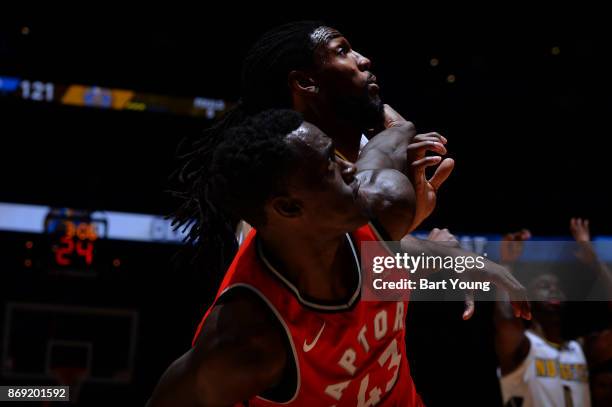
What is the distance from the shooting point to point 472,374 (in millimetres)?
7441

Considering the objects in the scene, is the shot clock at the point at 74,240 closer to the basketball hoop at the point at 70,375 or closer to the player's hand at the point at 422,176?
the basketball hoop at the point at 70,375

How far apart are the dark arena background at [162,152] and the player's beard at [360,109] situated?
5022mm

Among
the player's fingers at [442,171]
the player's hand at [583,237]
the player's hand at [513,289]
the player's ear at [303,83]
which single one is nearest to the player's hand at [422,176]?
the player's fingers at [442,171]

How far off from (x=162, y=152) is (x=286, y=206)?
615cm

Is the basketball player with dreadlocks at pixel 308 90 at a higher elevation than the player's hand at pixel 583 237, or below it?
below

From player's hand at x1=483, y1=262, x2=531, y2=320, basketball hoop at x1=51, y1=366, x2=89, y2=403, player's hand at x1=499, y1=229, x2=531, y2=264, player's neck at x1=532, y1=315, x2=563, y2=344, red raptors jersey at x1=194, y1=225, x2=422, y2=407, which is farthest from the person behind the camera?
basketball hoop at x1=51, y1=366, x2=89, y2=403

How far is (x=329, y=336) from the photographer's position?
5.78 ft

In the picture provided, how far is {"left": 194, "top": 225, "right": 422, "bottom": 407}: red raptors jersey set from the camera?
171 cm

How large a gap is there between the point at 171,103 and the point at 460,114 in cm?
262

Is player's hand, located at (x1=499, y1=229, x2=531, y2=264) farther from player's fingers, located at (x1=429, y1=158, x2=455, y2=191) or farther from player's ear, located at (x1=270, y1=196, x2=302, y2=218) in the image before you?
player's ear, located at (x1=270, y1=196, x2=302, y2=218)

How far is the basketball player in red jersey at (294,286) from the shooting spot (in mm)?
1607

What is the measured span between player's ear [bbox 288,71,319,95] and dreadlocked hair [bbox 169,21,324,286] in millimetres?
18
